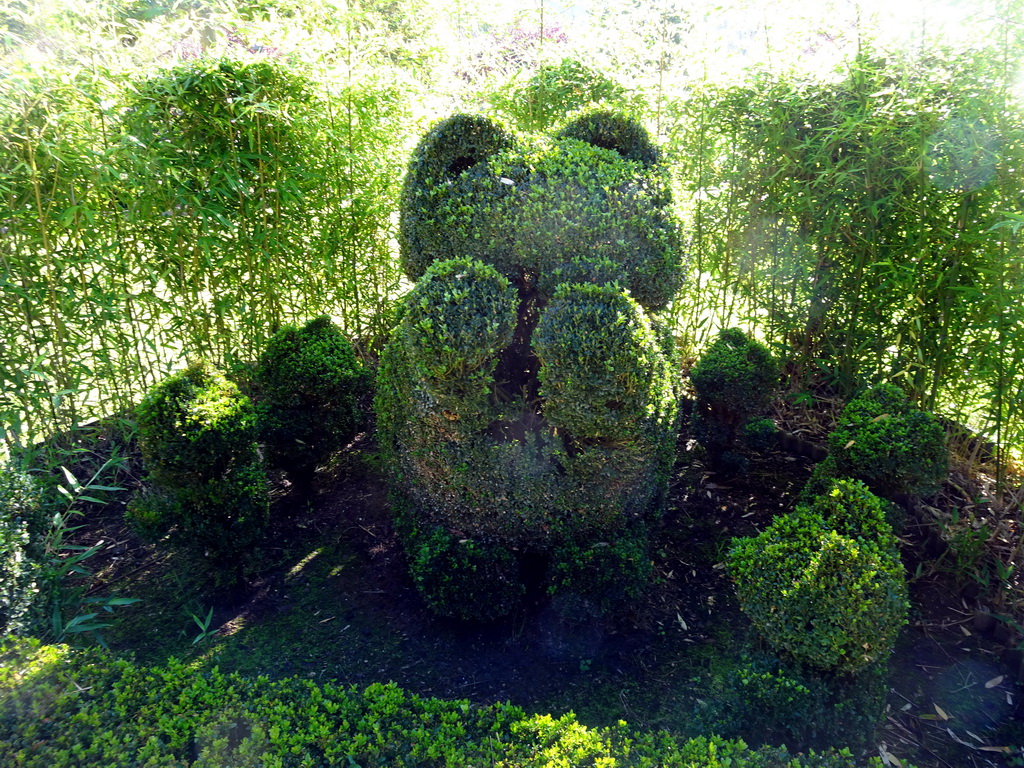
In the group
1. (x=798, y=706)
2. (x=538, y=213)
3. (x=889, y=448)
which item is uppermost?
(x=538, y=213)

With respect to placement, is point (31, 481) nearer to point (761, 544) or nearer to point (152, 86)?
point (152, 86)

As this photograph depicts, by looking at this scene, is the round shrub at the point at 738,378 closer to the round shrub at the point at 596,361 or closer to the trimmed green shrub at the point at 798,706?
the round shrub at the point at 596,361

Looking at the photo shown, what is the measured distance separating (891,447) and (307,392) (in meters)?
2.71

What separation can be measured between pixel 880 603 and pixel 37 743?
8.49 feet

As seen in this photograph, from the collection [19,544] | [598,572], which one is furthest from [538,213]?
[19,544]

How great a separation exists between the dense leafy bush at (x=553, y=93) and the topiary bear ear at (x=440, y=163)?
1469 mm

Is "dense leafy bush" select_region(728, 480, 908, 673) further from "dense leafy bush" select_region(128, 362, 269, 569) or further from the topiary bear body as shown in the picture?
"dense leafy bush" select_region(128, 362, 269, 569)

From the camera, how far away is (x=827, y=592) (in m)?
2.23

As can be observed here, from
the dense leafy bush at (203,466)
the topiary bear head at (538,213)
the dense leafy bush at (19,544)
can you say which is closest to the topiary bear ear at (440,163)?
the topiary bear head at (538,213)

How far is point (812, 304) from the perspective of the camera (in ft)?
13.0

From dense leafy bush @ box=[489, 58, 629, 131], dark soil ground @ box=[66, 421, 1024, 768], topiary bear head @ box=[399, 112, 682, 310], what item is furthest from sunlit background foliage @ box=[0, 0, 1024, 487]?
dark soil ground @ box=[66, 421, 1024, 768]

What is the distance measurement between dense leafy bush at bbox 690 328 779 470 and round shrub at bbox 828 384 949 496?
2.28 ft

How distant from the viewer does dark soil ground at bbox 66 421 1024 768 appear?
2.53m

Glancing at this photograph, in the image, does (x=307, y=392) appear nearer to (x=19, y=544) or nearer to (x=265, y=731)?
(x=19, y=544)
